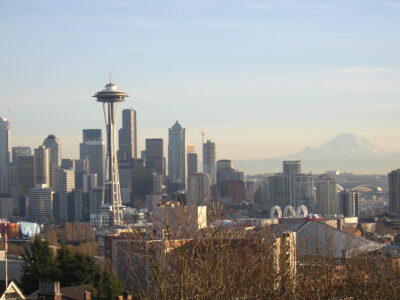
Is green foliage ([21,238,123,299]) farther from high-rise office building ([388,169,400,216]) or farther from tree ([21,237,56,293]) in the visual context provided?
high-rise office building ([388,169,400,216])

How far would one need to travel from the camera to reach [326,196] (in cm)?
17662

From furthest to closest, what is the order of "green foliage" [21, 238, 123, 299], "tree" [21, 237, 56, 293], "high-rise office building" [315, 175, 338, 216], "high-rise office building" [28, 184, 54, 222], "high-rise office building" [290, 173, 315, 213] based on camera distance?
"high-rise office building" [28, 184, 54, 222], "high-rise office building" [290, 173, 315, 213], "high-rise office building" [315, 175, 338, 216], "tree" [21, 237, 56, 293], "green foliage" [21, 238, 123, 299]

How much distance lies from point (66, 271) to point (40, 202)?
15497 centimetres

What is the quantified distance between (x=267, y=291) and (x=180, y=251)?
183 cm

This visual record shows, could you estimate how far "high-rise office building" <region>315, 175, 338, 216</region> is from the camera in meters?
174

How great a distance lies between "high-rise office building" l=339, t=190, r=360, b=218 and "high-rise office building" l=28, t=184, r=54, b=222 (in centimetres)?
5016

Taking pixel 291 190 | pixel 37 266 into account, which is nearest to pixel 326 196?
pixel 291 190

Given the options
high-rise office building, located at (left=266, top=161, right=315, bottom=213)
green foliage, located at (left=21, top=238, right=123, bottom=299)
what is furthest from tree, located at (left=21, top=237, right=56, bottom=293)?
high-rise office building, located at (left=266, top=161, right=315, bottom=213)

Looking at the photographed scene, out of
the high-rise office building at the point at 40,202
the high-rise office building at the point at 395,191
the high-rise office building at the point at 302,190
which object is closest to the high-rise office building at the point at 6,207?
the high-rise office building at the point at 40,202

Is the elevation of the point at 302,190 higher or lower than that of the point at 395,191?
higher

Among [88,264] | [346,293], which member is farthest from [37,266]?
[346,293]

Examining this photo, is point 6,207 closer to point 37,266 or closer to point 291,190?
point 291,190

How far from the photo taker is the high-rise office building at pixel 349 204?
16825 cm

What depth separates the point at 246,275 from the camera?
18031 mm
